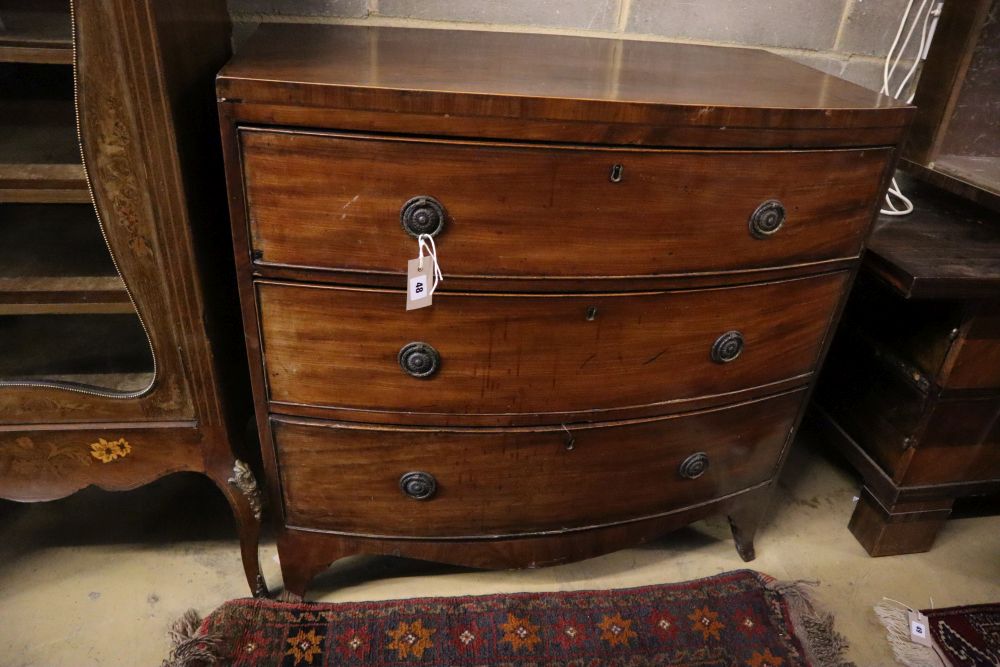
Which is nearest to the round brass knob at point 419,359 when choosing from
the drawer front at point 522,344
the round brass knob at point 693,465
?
the drawer front at point 522,344

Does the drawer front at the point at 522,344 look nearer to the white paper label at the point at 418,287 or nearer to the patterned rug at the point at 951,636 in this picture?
the white paper label at the point at 418,287

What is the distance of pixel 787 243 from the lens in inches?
42.6

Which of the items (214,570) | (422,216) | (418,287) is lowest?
(214,570)

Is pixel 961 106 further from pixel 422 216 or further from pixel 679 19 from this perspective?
pixel 422 216

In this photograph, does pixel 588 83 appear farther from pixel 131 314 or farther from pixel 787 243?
pixel 131 314

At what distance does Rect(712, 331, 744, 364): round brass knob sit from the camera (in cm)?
114

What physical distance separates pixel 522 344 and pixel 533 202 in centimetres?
23

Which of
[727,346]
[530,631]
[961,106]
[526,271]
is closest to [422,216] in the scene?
[526,271]

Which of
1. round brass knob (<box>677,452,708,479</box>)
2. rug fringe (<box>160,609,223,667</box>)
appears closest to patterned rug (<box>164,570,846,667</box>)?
rug fringe (<box>160,609,223,667</box>)

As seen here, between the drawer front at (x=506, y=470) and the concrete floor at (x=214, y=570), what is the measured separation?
0.77 ft

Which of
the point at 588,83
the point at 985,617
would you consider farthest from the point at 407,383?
the point at 985,617

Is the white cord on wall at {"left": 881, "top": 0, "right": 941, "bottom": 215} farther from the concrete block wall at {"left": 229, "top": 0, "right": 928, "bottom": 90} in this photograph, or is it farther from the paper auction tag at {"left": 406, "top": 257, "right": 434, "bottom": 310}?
the paper auction tag at {"left": 406, "top": 257, "right": 434, "bottom": 310}

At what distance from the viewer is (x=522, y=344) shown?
1.06 metres

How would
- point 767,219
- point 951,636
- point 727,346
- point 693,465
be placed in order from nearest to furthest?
point 767,219 → point 727,346 → point 693,465 → point 951,636
